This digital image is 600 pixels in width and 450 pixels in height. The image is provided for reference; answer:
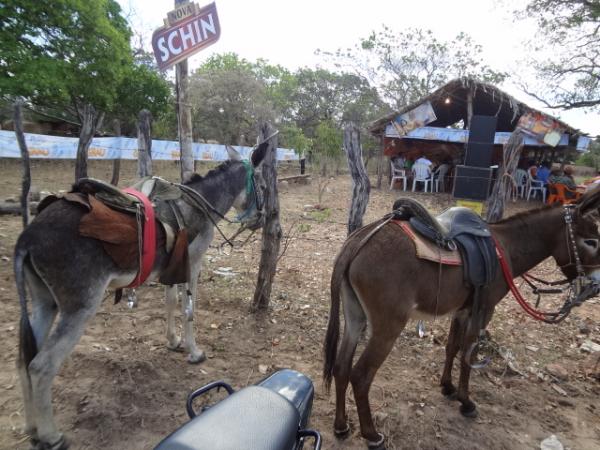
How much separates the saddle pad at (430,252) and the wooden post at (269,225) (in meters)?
1.87

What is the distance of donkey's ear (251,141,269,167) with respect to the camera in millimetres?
3775

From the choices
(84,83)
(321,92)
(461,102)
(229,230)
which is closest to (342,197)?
(229,230)

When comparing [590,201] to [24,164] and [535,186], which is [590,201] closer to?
[24,164]

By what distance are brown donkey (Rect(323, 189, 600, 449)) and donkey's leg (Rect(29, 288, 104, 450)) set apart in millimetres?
1762

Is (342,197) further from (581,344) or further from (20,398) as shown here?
(20,398)

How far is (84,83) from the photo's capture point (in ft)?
30.3

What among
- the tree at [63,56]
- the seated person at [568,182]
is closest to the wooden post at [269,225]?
the tree at [63,56]

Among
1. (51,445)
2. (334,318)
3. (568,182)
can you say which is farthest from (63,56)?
(568,182)

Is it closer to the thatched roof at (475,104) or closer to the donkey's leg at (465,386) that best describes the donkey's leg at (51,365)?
the donkey's leg at (465,386)

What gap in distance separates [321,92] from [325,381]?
31.7 m

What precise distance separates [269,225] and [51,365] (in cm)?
247

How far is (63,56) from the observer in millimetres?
8805

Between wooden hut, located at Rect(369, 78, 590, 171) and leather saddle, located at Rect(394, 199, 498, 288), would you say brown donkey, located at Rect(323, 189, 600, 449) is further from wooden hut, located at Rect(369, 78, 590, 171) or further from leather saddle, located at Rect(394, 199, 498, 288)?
wooden hut, located at Rect(369, 78, 590, 171)

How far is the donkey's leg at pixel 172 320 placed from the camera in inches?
136
